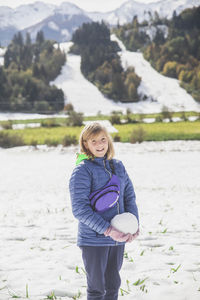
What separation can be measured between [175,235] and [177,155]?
14.5m

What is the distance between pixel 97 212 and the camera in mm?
1999

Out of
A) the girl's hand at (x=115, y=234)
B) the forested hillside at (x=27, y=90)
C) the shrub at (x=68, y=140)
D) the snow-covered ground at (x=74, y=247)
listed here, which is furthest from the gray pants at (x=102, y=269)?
the forested hillside at (x=27, y=90)

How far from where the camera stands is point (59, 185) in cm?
1152

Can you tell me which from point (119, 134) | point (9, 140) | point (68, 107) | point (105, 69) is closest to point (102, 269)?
point (119, 134)

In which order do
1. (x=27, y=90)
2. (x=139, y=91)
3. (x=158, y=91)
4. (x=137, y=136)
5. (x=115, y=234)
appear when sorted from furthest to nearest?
(x=139, y=91)
(x=158, y=91)
(x=27, y=90)
(x=137, y=136)
(x=115, y=234)

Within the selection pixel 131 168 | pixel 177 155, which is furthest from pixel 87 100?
pixel 131 168

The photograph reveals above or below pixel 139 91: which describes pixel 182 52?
above

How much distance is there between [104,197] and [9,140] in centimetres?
2134

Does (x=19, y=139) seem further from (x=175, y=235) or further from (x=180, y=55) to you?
(x=180, y=55)

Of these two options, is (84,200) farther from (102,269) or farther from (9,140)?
(9,140)

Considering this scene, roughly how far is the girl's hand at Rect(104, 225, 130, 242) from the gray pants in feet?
0.47

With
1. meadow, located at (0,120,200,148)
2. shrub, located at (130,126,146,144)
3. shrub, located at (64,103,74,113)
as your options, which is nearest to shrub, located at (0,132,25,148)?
meadow, located at (0,120,200,148)

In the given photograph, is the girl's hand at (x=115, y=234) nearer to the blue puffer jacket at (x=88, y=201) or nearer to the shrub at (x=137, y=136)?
the blue puffer jacket at (x=88, y=201)

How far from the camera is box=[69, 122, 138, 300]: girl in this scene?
6.35ft
